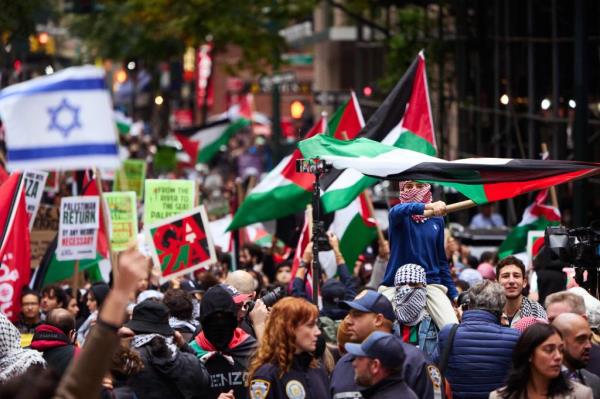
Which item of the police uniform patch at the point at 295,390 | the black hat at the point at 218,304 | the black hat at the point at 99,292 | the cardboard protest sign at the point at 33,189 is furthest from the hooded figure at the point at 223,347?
the cardboard protest sign at the point at 33,189

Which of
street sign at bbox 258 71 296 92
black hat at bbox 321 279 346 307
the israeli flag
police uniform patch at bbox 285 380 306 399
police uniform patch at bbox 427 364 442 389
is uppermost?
the israeli flag

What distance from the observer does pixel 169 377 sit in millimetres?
8484

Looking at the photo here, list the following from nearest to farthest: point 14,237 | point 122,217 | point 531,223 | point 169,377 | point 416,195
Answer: point 169,377, point 416,195, point 14,237, point 531,223, point 122,217

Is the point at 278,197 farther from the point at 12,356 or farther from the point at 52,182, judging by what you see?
the point at 12,356

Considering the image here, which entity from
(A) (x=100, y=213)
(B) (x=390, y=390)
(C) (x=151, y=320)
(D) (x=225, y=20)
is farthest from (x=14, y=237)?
(D) (x=225, y=20)

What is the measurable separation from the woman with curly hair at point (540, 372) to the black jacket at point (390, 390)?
0.45 metres

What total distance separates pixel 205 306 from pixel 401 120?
650 cm

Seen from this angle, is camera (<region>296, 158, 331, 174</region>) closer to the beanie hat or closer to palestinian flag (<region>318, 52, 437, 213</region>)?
the beanie hat

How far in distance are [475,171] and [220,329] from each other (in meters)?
2.76

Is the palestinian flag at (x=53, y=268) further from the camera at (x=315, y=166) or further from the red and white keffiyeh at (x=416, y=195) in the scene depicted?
the red and white keffiyeh at (x=416, y=195)

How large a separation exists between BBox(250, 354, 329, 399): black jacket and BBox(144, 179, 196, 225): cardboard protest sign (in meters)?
9.39

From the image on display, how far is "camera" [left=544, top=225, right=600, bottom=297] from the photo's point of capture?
10.3 metres

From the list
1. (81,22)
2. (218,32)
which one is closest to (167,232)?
(218,32)

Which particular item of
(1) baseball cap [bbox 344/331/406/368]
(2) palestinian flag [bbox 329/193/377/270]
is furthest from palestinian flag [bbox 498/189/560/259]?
(1) baseball cap [bbox 344/331/406/368]
